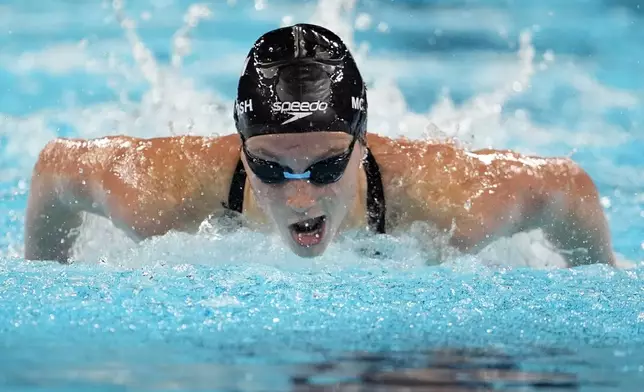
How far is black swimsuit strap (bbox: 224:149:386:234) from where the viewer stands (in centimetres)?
350

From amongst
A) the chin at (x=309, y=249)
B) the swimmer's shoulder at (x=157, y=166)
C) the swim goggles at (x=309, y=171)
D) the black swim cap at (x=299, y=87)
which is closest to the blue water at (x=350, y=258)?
the chin at (x=309, y=249)

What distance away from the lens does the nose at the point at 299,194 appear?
3107mm

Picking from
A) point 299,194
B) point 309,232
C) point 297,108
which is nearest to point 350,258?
point 309,232

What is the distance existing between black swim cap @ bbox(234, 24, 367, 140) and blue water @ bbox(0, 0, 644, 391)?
496mm

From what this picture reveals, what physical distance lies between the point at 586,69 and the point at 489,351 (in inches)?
227

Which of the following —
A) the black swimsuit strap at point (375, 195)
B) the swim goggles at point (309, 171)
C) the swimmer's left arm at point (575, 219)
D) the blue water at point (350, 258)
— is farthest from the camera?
the swimmer's left arm at point (575, 219)

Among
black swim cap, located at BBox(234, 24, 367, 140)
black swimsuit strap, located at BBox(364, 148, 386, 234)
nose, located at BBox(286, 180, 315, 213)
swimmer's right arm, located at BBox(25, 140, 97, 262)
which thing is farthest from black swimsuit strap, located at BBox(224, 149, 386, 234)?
swimmer's right arm, located at BBox(25, 140, 97, 262)

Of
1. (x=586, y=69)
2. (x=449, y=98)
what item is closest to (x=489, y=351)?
(x=449, y=98)

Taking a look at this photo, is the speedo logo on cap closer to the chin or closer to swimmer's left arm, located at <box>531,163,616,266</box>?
the chin

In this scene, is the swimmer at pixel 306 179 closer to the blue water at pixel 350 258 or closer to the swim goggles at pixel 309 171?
the swim goggles at pixel 309 171

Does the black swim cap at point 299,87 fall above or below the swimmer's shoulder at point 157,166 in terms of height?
above

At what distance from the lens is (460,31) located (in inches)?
319

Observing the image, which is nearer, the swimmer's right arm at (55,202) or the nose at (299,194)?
the nose at (299,194)

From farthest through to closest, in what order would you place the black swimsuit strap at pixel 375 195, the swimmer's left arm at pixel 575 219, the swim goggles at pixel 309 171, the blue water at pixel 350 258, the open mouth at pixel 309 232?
1. the swimmer's left arm at pixel 575 219
2. the black swimsuit strap at pixel 375 195
3. the open mouth at pixel 309 232
4. the swim goggles at pixel 309 171
5. the blue water at pixel 350 258
